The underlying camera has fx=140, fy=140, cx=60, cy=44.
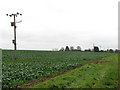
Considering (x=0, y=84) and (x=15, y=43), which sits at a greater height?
(x=15, y=43)

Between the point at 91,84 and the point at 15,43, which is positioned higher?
the point at 15,43

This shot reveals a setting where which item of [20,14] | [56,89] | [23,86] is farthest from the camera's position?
[20,14]

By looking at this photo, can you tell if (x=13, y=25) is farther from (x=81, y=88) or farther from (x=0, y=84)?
(x=81, y=88)

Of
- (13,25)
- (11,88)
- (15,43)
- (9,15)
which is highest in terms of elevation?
(9,15)

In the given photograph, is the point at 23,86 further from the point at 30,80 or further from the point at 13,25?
the point at 13,25

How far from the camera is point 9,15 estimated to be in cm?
2875

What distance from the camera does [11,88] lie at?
9.49 meters

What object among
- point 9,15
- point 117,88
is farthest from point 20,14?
point 117,88

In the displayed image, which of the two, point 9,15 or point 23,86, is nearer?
point 23,86

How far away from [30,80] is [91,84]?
4.92 meters

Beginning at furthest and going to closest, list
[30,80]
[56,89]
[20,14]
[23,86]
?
[20,14], [30,80], [23,86], [56,89]

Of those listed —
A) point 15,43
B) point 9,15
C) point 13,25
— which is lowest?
point 15,43

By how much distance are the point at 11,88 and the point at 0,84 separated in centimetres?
124

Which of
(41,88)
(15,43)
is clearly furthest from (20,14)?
(41,88)
